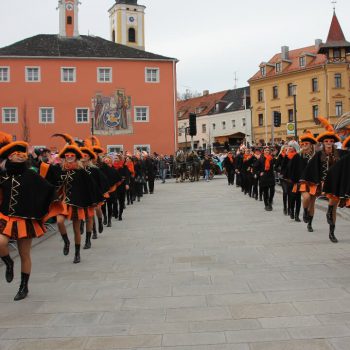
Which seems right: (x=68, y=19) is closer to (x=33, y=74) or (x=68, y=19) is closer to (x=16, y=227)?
(x=33, y=74)

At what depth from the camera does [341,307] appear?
5883mm

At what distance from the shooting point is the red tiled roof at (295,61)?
67.2 metres

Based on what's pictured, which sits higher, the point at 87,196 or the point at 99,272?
the point at 87,196

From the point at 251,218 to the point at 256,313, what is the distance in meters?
9.14

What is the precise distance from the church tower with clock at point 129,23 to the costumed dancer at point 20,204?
66339 millimetres

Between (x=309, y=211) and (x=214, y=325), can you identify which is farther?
(x=309, y=211)

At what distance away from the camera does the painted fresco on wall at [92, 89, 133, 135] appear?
4847 cm

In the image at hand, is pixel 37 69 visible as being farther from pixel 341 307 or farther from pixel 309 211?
pixel 341 307

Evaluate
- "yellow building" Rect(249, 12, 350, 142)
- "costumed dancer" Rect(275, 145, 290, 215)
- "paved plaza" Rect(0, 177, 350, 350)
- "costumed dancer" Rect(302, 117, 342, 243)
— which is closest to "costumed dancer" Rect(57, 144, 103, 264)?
"paved plaza" Rect(0, 177, 350, 350)

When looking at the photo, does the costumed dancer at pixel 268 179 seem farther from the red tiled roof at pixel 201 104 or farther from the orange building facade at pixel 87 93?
the red tiled roof at pixel 201 104

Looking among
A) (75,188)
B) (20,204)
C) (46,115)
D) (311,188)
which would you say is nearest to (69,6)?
(46,115)

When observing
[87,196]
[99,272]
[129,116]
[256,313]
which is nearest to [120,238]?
[87,196]

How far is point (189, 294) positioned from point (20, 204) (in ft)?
7.82

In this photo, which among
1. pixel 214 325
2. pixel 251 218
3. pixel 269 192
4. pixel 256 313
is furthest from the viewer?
pixel 269 192
